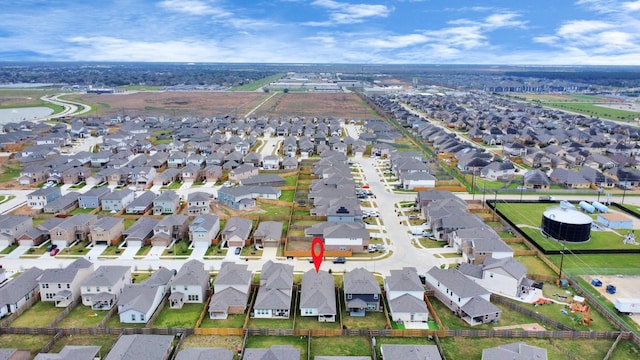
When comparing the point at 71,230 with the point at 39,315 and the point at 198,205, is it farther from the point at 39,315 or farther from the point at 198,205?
the point at 39,315

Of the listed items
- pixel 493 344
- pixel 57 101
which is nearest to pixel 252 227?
pixel 493 344

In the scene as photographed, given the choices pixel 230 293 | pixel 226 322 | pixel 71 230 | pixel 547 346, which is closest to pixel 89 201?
pixel 71 230

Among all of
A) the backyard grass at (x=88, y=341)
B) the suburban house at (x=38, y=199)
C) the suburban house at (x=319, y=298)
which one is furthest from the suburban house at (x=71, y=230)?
the suburban house at (x=319, y=298)

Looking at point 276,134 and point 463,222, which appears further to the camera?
point 276,134

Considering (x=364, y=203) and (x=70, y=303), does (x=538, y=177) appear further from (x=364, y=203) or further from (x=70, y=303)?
(x=70, y=303)

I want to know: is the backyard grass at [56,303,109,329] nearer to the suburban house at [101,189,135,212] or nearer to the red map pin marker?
the red map pin marker

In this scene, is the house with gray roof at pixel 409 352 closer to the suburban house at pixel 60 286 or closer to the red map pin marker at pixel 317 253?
the red map pin marker at pixel 317 253

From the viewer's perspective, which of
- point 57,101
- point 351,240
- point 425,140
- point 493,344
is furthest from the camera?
point 57,101
